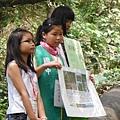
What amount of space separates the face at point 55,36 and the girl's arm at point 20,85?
1.43ft

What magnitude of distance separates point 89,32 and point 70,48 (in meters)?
3.78

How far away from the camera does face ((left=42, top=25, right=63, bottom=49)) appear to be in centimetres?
220

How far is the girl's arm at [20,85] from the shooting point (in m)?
1.82

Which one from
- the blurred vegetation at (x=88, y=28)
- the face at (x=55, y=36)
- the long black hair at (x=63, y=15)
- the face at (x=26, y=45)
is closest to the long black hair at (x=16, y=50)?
the face at (x=26, y=45)

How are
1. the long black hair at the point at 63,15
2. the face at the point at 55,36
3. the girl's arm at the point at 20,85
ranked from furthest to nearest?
the long black hair at the point at 63,15 < the face at the point at 55,36 < the girl's arm at the point at 20,85

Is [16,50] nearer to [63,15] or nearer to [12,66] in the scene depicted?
[12,66]

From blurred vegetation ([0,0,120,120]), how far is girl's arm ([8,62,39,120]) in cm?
155

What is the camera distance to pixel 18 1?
310 centimetres

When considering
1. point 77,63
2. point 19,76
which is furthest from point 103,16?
point 19,76

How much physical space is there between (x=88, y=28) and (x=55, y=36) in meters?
3.89

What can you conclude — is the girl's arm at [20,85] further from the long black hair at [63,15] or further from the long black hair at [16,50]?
the long black hair at [63,15]

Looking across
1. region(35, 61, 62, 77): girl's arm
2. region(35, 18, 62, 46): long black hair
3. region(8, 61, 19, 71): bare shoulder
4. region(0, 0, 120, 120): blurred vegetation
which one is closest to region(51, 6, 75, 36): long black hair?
region(35, 18, 62, 46): long black hair

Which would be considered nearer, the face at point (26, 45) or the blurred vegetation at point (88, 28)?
the face at point (26, 45)

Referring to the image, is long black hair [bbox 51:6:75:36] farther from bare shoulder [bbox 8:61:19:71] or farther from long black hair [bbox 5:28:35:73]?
bare shoulder [bbox 8:61:19:71]
